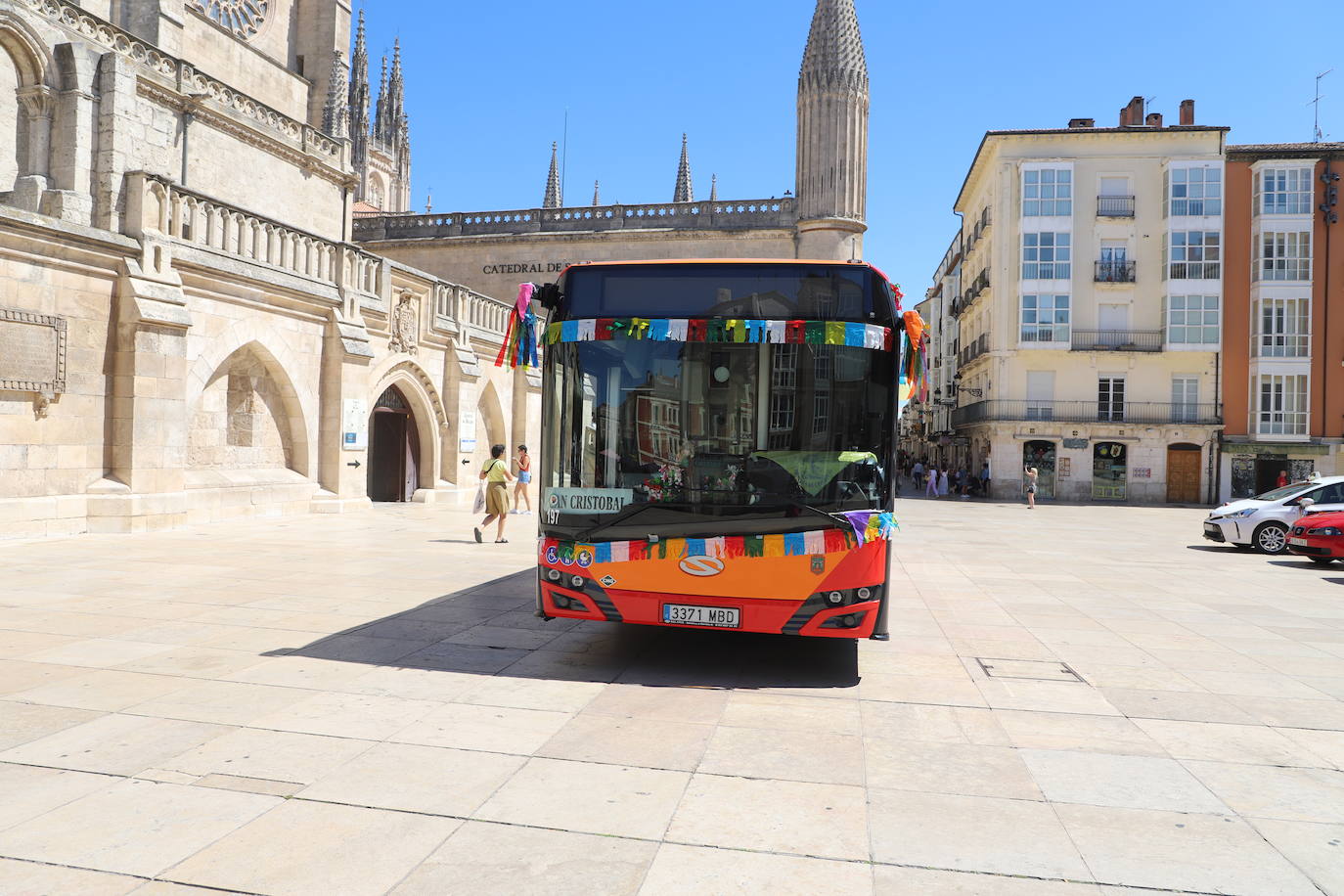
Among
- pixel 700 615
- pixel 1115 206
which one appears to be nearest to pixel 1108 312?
pixel 1115 206

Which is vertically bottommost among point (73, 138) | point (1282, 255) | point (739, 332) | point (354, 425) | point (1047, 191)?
point (354, 425)

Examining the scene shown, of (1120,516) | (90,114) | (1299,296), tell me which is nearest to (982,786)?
(90,114)

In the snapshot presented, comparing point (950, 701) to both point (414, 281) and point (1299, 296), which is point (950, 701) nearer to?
point (414, 281)

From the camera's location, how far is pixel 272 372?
669 inches

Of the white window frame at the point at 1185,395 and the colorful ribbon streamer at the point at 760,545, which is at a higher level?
the white window frame at the point at 1185,395

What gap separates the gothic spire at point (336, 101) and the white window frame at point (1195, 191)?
Result: 32911mm

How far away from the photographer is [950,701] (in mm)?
6004

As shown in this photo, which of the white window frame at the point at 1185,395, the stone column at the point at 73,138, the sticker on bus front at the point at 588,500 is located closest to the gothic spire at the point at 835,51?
the white window frame at the point at 1185,395

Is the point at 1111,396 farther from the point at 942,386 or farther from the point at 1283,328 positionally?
the point at 942,386

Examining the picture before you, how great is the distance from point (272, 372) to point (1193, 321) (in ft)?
121

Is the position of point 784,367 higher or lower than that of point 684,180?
lower

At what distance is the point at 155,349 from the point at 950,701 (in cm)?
1274

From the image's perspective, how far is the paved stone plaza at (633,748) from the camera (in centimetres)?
348

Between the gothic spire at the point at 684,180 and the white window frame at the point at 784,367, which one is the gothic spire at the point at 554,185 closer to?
the gothic spire at the point at 684,180
